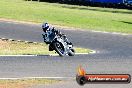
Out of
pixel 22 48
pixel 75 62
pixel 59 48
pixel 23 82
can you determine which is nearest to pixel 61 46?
pixel 59 48

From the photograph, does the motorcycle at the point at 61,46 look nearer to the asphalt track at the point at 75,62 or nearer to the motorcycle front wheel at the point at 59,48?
the motorcycle front wheel at the point at 59,48

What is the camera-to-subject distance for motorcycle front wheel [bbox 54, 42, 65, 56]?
763 inches

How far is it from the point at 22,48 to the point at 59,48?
9.16 feet

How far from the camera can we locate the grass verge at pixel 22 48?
2028 cm

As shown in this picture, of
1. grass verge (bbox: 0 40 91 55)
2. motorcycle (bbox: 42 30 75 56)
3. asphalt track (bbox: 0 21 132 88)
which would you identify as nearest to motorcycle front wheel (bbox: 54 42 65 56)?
motorcycle (bbox: 42 30 75 56)

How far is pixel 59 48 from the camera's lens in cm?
1952

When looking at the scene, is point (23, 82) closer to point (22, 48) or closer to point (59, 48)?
point (59, 48)

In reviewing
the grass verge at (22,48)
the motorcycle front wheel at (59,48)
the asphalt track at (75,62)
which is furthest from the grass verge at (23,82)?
the grass verge at (22,48)

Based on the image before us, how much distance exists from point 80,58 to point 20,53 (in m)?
2.61

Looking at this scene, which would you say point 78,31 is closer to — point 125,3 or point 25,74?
point 25,74

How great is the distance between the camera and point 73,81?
Result: 14.3 metres

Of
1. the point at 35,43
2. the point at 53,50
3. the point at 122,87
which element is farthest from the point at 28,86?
the point at 35,43

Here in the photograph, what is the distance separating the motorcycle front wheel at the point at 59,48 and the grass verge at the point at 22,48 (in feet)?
3.08

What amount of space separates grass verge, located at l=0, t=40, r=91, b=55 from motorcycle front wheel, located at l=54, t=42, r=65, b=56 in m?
0.94
